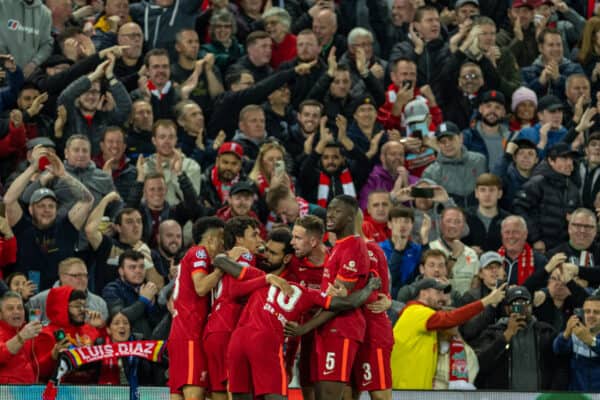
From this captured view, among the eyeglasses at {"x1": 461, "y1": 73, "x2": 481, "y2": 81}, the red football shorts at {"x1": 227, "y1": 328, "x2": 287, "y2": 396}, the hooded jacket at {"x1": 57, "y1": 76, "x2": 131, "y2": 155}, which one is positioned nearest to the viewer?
the red football shorts at {"x1": 227, "y1": 328, "x2": 287, "y2": 396}

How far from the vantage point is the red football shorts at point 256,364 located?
13.9 m

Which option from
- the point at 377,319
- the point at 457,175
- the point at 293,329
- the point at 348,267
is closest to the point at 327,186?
the point at 457,175

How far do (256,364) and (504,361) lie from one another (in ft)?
12.8

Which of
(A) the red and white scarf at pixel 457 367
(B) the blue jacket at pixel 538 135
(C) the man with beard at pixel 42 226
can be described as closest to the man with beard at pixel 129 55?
(C) the man with beard at pixel 42 226

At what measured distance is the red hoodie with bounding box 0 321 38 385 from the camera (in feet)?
51.4

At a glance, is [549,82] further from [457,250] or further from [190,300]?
[190,300]

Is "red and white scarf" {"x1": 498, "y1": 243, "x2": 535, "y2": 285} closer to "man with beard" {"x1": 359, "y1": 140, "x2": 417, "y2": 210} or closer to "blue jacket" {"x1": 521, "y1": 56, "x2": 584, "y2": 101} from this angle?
"man with beard" {"x1": 359, "y1": 140, "x2": 417, "y2": 210}

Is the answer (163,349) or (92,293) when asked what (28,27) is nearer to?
(92,293)

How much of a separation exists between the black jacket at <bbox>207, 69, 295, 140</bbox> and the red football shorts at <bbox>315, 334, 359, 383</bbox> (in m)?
6.91

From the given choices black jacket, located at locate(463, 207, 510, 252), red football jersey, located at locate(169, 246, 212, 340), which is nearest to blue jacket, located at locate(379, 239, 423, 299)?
black jacket, located at locate(463, 207, 510, 252)

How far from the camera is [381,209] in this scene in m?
19.0

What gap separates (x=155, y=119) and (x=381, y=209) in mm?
3241

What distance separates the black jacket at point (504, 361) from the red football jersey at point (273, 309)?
317cm

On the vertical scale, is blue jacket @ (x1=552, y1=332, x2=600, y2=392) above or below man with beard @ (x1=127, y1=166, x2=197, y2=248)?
below
